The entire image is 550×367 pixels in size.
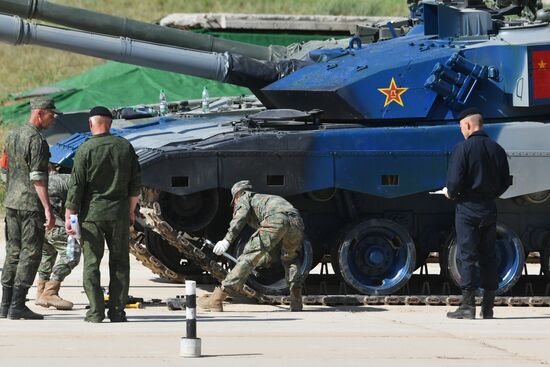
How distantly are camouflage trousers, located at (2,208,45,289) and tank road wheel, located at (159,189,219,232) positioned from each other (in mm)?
2150

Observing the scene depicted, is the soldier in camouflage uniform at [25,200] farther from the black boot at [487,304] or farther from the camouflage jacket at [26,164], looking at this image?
the black boot at [487,304]

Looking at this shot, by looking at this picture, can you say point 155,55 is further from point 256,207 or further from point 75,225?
point 75,225

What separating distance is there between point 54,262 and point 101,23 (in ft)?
13.7

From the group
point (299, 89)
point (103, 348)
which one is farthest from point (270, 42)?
point (103, 348)

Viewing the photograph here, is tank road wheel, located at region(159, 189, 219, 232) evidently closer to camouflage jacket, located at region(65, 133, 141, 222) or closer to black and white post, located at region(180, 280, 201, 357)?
camouflage jacket, located at region(65, 133, 141, 222)

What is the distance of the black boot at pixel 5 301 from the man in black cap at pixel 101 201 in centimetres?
86

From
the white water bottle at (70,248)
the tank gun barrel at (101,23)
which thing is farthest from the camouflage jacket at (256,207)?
the tank gun barrel at (101,23)


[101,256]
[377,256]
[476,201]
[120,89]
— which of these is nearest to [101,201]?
[101,256]

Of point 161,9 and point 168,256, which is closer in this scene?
point 168,256

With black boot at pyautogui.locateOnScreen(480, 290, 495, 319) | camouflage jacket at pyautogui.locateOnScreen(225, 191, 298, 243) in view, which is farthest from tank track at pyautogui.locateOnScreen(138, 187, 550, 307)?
black boot at pyautogui.locateOnScreen(480, 290, 495, 319)

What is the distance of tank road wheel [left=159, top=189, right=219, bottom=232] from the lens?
15.0m

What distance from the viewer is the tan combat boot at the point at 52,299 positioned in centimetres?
1437

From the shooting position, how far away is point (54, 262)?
590 inches

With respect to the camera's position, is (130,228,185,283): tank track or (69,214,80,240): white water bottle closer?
(69,214,80,240): white water bottle
